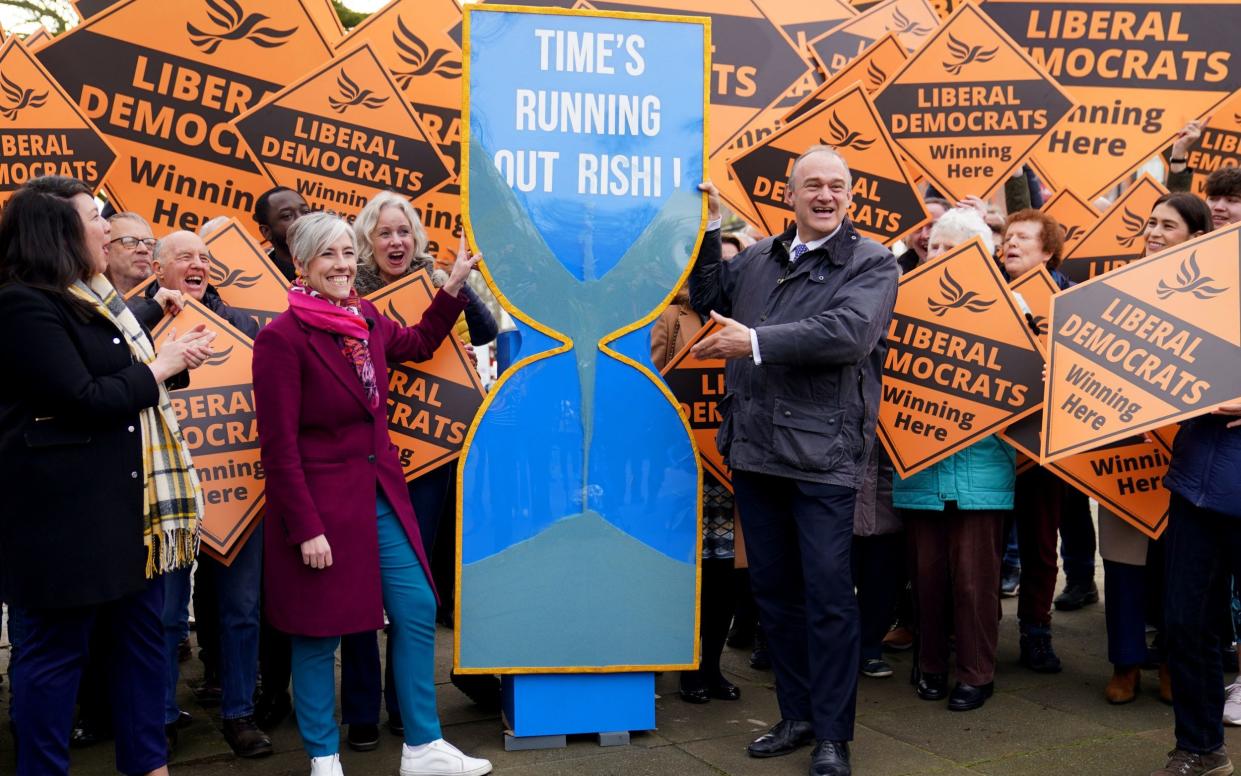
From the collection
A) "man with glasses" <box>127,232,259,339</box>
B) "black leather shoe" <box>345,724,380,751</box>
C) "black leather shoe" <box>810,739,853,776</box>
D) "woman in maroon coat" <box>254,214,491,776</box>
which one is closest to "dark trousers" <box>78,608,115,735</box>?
"black leather shoe" <box>345,724,380,751</box>

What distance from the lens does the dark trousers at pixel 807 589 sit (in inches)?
173

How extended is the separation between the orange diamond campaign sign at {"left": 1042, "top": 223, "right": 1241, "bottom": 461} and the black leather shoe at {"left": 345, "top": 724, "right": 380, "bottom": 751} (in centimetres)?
269

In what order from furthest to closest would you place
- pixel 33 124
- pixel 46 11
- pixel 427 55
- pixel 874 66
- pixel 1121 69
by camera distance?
pixel 46 11
pixel 874 66
pixel 1121 69
pixel 427 55
pixel 33 124

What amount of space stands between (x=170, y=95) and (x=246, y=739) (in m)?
2.83

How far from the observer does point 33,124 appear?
206 inches

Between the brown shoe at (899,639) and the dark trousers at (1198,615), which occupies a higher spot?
the dark trousers at (1198,615)

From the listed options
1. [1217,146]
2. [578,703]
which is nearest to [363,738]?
[578,703]

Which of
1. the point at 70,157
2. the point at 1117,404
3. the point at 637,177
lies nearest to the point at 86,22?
the point at 70,157

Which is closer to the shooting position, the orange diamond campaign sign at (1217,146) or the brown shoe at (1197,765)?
the brown shoe at (1197,765)

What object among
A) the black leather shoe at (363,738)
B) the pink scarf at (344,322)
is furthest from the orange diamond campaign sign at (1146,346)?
the black leather shoe at (363,738)

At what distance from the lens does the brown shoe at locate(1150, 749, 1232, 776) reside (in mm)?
4246

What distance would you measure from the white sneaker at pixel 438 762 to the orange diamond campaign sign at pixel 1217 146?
4.33 metres

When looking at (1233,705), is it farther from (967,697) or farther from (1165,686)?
(967,697)

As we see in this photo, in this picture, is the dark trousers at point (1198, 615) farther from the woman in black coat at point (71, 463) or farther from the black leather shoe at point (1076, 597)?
the woman in black coat at point (71, 463)
